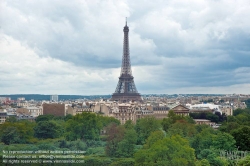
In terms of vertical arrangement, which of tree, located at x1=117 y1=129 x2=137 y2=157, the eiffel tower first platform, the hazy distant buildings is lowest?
tree, located at x1=117 y1=129 x2=137 y2=157

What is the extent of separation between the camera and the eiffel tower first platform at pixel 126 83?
114 m

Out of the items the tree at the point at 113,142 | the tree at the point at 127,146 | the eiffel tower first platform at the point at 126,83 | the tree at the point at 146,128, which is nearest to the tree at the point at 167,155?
the tree at the point at 127,146

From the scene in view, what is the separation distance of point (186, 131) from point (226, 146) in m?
10.3

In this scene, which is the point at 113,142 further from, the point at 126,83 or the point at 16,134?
the point at 126,83

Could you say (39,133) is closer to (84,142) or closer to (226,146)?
(84,142)

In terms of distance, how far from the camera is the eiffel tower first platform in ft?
374

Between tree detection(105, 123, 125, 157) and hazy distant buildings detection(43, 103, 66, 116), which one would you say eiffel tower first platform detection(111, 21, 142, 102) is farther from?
tree detection(105, 123, 125, 157)

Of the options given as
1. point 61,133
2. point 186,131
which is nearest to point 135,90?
point 61,133

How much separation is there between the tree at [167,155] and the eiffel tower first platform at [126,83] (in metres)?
78.2

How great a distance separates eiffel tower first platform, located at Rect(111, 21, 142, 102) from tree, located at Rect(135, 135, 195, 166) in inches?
3079

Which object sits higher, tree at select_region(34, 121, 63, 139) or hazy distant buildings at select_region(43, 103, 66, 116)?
hazy distant buildings at select_region(43, 103, 66, 116)

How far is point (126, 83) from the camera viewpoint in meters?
120

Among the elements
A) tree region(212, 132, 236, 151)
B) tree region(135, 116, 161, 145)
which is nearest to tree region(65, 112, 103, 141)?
tree region(135, 116, 161, 145)

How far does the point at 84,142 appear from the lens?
53.5m
